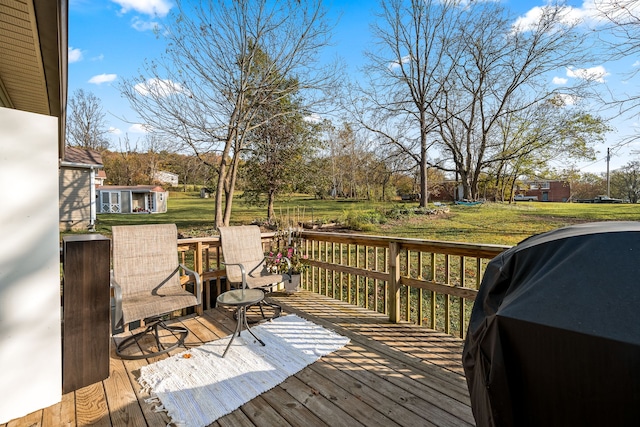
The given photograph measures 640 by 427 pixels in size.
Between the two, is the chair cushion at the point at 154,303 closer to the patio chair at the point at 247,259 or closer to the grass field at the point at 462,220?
the patio chair at the point at 247,259

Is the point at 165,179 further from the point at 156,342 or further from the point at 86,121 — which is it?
the point at 156,342

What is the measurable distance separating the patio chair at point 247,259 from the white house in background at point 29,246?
1753mm

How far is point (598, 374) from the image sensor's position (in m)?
0.81

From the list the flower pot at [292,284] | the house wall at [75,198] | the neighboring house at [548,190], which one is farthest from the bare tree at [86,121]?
the neighboring house at [548,190]

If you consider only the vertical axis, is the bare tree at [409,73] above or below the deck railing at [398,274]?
above

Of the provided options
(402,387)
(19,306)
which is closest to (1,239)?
(19,306)

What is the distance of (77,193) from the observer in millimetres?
11242

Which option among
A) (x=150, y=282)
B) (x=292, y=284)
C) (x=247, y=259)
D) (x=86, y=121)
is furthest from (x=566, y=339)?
(x=86, y=121)

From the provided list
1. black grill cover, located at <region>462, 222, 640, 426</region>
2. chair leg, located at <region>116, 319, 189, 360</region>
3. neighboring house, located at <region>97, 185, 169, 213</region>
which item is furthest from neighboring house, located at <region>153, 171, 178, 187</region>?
black grill cover, located at <region>462, 222, 640, 426</region>

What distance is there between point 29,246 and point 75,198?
455 inches

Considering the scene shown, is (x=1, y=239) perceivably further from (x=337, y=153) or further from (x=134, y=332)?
(x=337, y=153)

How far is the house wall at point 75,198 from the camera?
10945 millimetres

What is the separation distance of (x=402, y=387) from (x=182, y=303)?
205cm

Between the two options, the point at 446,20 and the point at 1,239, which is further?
the point at 446,20
